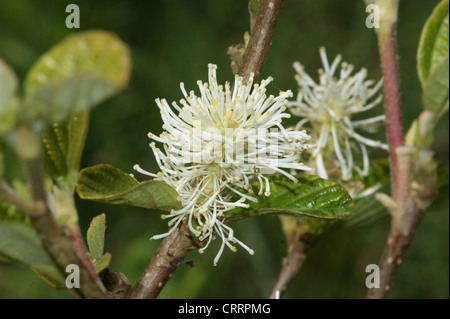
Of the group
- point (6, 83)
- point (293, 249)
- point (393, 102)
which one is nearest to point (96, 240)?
point (6, 83)

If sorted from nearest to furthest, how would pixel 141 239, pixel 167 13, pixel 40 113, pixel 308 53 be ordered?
pixel 40 113, pixel 141 239, pixel 167 13, pixel 308 53

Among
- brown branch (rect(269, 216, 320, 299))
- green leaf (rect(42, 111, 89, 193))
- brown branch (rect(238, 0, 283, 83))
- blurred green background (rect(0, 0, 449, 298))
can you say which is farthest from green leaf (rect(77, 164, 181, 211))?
blurred green background (rect(0, 0, 449, 298))

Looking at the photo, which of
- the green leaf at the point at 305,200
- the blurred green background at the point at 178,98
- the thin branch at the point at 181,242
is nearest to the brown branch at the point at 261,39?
the thin branch at the point at 181,242

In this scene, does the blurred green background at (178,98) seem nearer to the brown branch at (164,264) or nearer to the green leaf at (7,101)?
the brown branch at (164,264)

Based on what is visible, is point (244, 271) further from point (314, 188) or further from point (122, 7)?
point (314, 188)

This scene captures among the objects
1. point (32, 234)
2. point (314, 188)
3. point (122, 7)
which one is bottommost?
point (32, 234)
